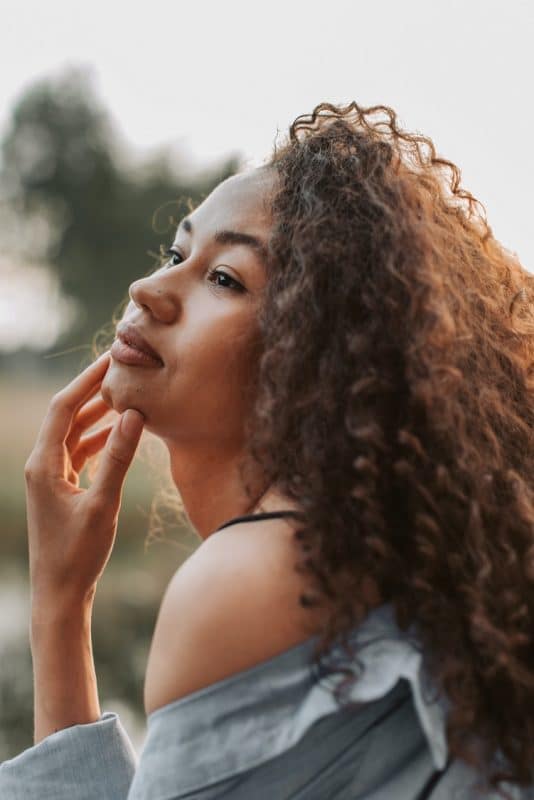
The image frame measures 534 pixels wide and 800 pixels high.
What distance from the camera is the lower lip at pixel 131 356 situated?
949 millimetres

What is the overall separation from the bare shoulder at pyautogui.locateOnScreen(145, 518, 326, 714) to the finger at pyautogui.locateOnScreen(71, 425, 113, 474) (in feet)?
1.66

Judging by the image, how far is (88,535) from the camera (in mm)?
1023

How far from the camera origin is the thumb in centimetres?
96

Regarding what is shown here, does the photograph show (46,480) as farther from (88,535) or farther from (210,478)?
(210,478)

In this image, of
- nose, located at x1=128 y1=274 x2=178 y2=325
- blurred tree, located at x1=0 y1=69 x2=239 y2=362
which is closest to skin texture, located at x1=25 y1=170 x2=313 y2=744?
nose, located at x1=128 y1=274 x2=178 y2=325

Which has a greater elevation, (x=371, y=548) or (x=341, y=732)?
(x=371, y=548)

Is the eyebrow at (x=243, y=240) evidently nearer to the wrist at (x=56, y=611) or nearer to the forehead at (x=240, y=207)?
the forehead at (x=240, y=207)

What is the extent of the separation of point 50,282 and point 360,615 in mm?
10667

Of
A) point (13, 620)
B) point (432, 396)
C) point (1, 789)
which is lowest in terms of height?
point (13, 620)

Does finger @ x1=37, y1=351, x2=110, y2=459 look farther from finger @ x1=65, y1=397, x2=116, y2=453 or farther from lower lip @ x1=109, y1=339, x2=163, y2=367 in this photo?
lower lip @ x1=109, y1=339, x2=163, y2=367

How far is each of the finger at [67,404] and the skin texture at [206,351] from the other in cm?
12

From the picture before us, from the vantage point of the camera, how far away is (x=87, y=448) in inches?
47.9

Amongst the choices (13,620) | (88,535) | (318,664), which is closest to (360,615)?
(318,664)

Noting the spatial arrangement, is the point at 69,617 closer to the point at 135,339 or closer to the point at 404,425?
the point at 135,339
